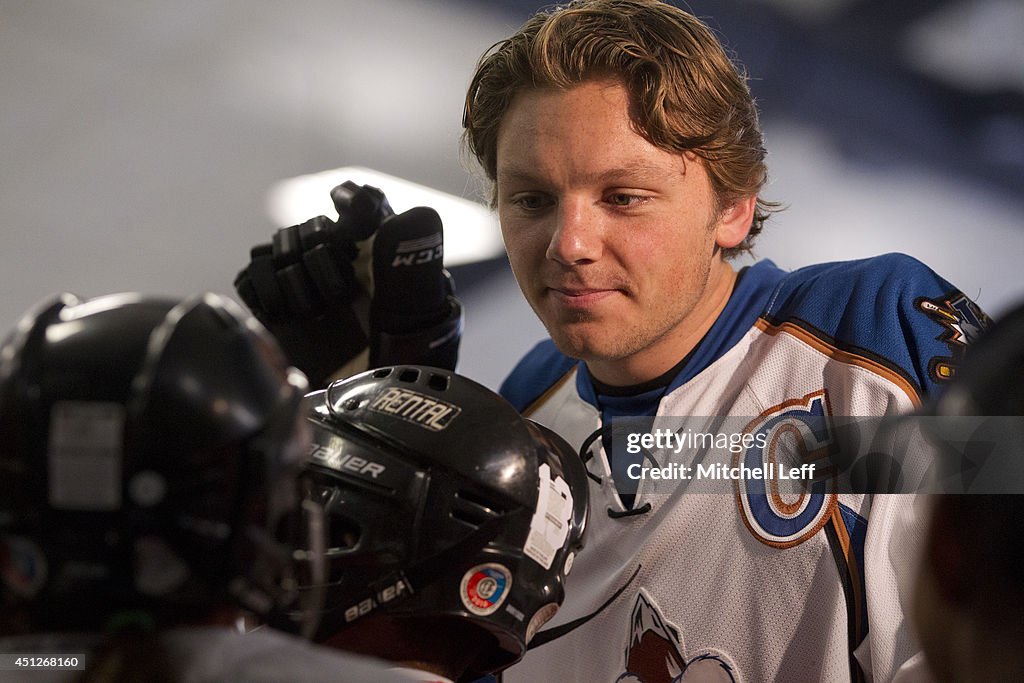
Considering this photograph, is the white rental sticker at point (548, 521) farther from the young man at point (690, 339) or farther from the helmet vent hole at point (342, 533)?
the young man at point (690, 339)

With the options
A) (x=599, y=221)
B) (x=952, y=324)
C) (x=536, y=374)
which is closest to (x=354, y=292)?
(x=536, y=374)

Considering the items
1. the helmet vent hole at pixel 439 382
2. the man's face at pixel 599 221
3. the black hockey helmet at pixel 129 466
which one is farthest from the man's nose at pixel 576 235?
the black hockey helmet at pixel 129 466

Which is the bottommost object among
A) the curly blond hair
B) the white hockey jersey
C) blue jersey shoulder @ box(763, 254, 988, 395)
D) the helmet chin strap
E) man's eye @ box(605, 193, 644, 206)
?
the helmet chin strap

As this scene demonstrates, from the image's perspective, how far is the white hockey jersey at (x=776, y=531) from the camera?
49.8 inches

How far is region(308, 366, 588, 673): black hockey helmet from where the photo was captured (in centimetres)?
91

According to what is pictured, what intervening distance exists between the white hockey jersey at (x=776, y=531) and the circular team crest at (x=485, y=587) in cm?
48

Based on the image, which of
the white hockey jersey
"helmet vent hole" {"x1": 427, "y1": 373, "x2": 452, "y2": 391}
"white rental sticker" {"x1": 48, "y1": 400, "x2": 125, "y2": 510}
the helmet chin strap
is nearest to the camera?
"white rental sticker" {"x1": 48, "y1": 400, "x2": 125, "y2": 510}

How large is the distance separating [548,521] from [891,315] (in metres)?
0.64

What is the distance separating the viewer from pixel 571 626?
4.69ft

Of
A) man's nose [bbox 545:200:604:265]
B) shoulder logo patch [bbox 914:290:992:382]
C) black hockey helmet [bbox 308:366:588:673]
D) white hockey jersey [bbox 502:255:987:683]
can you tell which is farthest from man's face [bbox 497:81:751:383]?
black hockey helmet [bbox 308:366:588:673]

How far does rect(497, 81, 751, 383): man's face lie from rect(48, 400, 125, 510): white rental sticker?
82cm

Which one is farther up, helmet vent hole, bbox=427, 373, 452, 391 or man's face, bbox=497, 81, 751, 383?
man's face, bbox=497, 81, 751, 383

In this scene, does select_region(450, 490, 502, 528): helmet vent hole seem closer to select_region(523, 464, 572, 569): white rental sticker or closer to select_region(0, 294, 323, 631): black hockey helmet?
select_region(523, 464, 572, 569): white rental sticker

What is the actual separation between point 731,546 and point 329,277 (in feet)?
2.36
